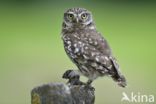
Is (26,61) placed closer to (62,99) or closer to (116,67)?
(116,67)

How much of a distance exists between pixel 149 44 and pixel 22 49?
789 millimetres

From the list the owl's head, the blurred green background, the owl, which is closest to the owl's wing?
the owl

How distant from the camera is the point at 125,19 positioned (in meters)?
2.92

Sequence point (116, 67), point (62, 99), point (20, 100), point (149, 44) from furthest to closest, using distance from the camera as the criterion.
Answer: point (149, 44), point (20, 100), point (116, 67), point (62, 99)

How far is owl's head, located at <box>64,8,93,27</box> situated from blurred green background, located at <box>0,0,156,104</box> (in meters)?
0.28

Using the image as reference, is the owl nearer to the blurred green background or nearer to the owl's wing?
the owl's wing

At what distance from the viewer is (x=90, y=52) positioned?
209 centimetres

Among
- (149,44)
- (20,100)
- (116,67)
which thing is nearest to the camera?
(116,67)

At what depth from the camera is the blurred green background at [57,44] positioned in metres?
2.59

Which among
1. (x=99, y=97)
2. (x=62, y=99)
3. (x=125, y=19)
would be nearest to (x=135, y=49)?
(x=125, y=19)

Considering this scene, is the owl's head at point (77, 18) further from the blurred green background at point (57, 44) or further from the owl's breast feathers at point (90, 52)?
the blurred green background at point (57, 44)

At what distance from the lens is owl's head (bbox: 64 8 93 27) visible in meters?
2.32

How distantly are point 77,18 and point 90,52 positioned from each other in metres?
0.31

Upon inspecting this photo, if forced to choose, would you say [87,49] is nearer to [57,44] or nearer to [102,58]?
[102,58]
